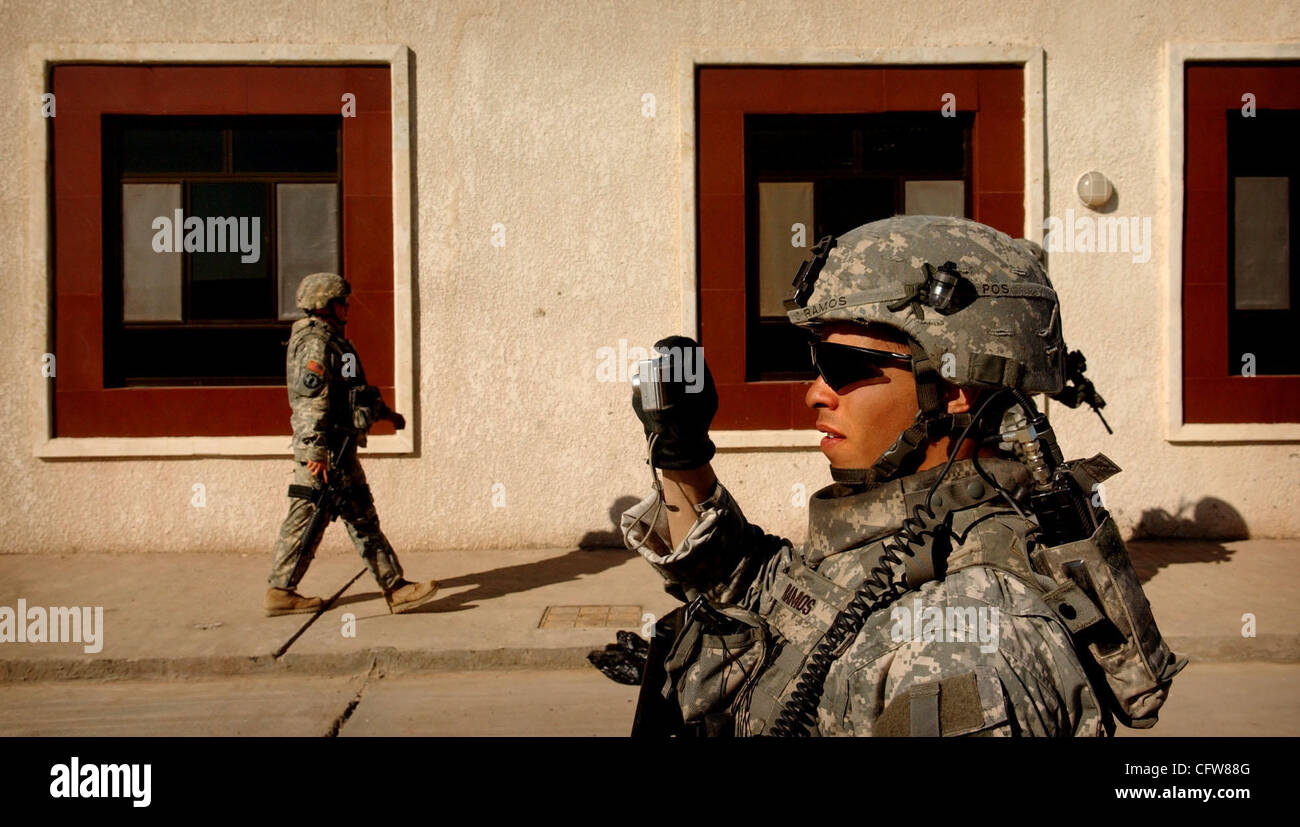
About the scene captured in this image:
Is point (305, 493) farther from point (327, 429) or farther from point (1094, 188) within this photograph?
point (1094, 188)

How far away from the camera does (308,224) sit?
7770 millimetres

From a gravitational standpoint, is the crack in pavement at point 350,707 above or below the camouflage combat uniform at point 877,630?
below

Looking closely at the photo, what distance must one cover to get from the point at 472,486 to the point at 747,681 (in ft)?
19.7

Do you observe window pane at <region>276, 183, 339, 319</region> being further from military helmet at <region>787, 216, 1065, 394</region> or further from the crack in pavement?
military helmet at <region>787, 216, 1065, 394</region>

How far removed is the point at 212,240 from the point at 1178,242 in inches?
316

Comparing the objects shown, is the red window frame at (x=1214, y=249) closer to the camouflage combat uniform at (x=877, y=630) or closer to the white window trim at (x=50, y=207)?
the white window trim at (x=50, y=207)

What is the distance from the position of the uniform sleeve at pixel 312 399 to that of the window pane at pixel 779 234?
3.75m

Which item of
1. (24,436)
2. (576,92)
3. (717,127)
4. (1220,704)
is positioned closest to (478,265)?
(576,92)

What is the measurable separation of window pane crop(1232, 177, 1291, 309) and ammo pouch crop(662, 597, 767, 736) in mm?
7829

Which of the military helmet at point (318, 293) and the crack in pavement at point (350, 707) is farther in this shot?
the military helmet at point (318, 293)

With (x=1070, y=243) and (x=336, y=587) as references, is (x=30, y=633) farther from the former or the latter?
(x=1070, y=243)

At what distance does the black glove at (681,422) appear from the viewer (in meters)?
1.86

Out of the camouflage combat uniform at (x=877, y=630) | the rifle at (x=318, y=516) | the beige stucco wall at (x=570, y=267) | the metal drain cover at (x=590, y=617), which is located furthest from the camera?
the beige stucco wall at (x=570, y=267)

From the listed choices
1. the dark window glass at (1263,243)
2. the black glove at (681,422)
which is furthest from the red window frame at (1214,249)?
the black glove at (681,422)
